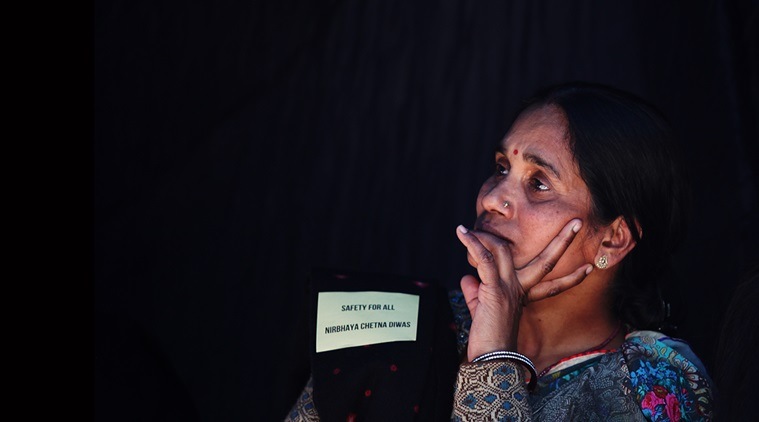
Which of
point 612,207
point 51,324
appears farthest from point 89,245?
point 612,207

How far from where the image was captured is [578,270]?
86.8 inches

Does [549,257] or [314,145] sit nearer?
[549,257]

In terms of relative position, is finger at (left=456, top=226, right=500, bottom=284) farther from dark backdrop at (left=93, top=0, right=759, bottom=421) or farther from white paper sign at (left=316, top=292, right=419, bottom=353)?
dark backdrop at (left=93, top=0, right=759, bottom=421)

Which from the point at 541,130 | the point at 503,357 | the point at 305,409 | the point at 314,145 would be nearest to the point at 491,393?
the point at 503,357

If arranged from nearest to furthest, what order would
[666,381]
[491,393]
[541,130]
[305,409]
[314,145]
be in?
[491,393], [666,381], [305,409], [541,130], [314,145]

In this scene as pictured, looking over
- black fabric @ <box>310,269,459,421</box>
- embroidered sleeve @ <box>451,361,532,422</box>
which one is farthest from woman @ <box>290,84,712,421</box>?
black fabric @ <box>310,269,459,421</box>

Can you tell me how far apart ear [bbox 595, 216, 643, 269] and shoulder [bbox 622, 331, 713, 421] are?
0.21m

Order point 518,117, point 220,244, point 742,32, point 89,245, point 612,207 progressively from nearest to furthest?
point 89,245, point 612,207, point 518,117, point 742,32, point 220,244

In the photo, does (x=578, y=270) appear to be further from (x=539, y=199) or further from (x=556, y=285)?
(x=539, y=199)

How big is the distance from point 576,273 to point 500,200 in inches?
9.9

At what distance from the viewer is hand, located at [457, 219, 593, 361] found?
2.04 metres

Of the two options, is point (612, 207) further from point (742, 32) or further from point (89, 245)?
point (89, 245)

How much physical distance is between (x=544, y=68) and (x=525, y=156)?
1.04 meters

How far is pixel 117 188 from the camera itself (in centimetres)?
287
